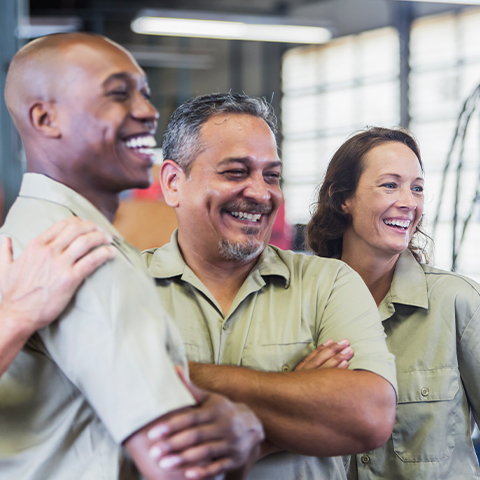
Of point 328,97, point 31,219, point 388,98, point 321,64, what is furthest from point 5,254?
point 321,64

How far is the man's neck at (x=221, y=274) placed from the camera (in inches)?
52.4

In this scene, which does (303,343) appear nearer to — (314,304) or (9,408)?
(314,304)

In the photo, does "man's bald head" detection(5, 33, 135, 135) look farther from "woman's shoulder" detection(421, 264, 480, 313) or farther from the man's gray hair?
"woman's shoulder" detection(421, 264, 480, 313)

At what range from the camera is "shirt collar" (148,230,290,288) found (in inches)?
51.1

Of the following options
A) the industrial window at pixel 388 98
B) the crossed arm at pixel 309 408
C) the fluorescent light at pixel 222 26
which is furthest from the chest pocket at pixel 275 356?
the fluorescent light at pixel 222 26

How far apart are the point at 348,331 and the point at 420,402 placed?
42 centimetres

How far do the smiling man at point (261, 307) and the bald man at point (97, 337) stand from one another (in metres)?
0.33

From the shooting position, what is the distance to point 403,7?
775cm

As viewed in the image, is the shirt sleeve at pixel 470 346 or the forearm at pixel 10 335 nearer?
the forearm at pixel 10 335

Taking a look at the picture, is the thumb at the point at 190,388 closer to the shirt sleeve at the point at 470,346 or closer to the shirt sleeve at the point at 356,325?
the shirt sleeve at the point at 356,325

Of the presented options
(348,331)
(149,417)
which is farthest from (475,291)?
(149,417)

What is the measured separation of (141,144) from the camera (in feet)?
2.34

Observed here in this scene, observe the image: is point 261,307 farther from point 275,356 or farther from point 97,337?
point 97,337

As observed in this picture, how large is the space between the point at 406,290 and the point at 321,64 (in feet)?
25.0
